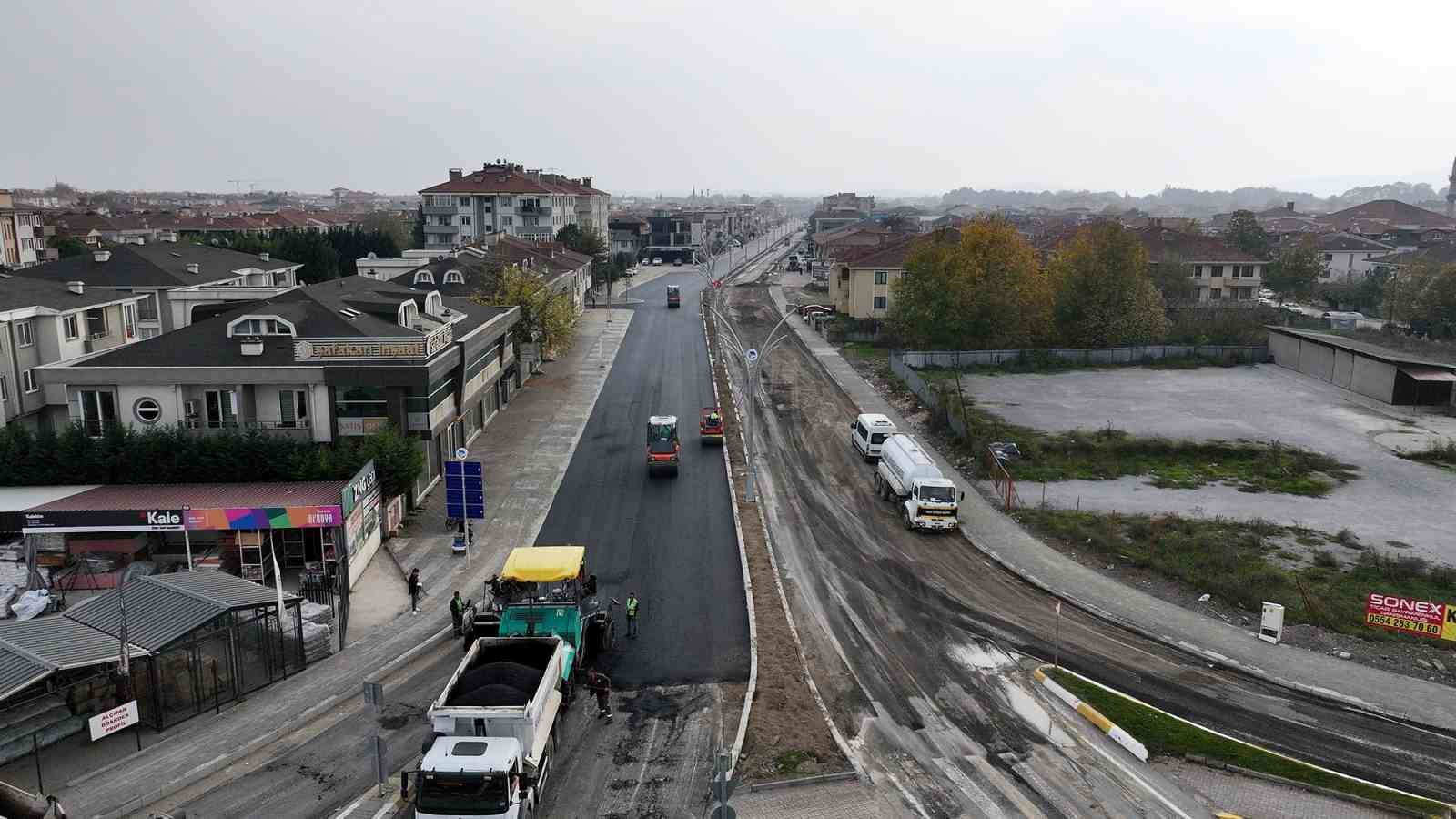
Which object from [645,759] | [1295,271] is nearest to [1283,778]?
[645,759]

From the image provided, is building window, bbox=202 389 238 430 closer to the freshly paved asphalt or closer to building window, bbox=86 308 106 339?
the freshly paved asphalt

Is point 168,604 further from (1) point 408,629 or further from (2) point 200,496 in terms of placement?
(2) point 200,496

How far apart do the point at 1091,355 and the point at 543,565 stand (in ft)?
173

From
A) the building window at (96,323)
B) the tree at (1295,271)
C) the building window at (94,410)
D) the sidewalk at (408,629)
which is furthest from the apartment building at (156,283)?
the tree at (1295,271)

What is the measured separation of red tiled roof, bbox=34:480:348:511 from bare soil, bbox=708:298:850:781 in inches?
497

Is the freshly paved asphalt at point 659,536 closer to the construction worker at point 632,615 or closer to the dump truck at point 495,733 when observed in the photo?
the construction worker at point 632,615

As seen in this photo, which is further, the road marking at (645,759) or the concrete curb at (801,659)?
the concrete curb at (801,659)

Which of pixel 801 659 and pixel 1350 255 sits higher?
pixel 1350 255

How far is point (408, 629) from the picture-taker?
2500 cm

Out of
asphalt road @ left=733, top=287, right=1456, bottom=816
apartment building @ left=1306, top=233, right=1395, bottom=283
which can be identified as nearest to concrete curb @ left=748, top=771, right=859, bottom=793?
asphalt road @ left=733, top=287, right=1456, bottom=816

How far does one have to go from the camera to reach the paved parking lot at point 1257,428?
34.2m

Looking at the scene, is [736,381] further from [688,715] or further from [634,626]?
[688,715]

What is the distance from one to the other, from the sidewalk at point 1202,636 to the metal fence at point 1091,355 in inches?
1155

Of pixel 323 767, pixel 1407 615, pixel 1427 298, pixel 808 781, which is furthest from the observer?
pixel 1427 298
